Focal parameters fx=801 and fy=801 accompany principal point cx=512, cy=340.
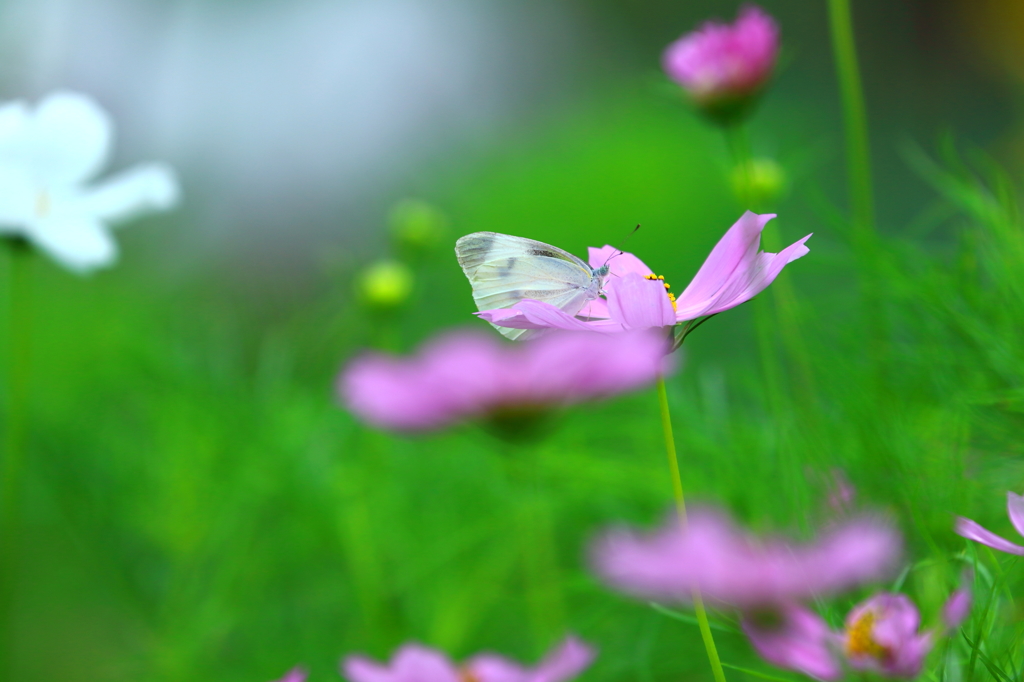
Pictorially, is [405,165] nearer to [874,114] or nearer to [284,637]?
[874,114]

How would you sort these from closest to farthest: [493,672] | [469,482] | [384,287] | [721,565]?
[721,565] → [493,672] → [384,287] → [469,482]

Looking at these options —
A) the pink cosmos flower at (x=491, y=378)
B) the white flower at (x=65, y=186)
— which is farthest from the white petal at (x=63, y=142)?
the pink cosmos flower at (x=491, y=378)

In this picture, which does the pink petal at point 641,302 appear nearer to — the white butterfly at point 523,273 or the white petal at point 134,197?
the white butterfly at point 523,273

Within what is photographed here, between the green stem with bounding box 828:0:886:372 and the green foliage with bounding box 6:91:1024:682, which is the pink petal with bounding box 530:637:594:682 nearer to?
the green foliage with bounding box 6:91:1024:682

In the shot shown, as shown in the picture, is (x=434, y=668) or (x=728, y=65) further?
(x=728, y=65)

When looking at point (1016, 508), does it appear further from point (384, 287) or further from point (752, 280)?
point (384, 287)

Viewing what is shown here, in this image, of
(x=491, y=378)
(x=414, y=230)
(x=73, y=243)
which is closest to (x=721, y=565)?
(x=491, y=378)

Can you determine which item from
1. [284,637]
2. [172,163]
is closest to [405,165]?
[172,163]
